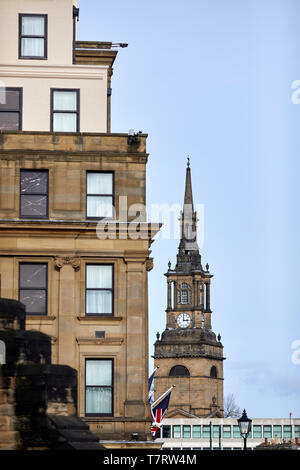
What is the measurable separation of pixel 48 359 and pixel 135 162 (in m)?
16.6

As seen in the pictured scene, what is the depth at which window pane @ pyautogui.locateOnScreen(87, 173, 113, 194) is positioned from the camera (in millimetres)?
55469

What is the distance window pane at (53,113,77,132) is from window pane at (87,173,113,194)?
2.99 meters

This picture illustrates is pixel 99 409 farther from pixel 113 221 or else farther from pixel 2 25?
pixel 2 25

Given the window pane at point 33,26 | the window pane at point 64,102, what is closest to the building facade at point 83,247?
the window pane at point 64,102

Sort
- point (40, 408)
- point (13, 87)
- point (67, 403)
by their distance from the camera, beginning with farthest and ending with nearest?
point (13, 87) < point (67, 403) < point (40, 408)

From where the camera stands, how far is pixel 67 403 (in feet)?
133

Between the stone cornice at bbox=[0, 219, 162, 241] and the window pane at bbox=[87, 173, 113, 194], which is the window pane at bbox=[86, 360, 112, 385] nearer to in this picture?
the stone cornice at bbox=[0, 219, 162, 241]

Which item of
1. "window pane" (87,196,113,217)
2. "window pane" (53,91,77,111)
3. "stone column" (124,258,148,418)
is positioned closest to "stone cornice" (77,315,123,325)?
"stone column" (124,258,148,418)

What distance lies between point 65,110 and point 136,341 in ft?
37.2

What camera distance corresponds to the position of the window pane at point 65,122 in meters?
57.5

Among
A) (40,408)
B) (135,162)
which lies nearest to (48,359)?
(40,408)

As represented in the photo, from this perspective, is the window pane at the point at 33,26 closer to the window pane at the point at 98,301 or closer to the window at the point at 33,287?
the window at the point at 33,287

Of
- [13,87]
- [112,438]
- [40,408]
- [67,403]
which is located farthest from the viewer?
[13,87]

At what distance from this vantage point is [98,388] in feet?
175
